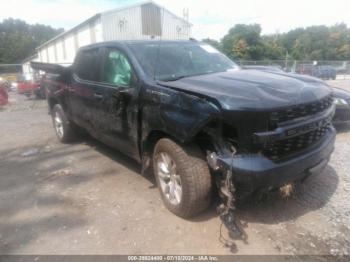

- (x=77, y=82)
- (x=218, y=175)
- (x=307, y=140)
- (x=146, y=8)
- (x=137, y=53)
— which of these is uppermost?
(x=146, y=8)

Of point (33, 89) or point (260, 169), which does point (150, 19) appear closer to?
point (33, 89)

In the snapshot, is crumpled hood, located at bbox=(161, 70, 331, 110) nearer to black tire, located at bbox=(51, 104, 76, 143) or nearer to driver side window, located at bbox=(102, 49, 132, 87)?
driver side window, located at bbox=(102, 49, 132, 87)

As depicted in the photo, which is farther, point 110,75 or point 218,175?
point 110,75

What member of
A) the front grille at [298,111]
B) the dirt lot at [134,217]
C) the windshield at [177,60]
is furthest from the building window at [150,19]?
the front grille at [298,111]

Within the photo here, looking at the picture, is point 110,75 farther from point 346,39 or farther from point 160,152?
point 346,39

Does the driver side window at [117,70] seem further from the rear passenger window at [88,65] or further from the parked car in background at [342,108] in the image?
the parked car in background at [342,108]

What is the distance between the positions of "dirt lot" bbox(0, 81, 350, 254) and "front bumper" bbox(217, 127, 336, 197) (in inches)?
21.8

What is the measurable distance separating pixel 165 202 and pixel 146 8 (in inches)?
857

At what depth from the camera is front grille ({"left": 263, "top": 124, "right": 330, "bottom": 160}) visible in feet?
8.44

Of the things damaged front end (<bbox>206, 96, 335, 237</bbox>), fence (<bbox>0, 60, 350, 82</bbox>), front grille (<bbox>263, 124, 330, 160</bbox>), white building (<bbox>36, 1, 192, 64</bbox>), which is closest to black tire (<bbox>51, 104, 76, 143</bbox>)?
damaged front end (<bbox>206, 96, 335, 237</bbox>)

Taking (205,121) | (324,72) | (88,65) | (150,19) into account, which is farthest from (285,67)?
(205,121)

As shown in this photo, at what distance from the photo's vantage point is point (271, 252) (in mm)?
2648

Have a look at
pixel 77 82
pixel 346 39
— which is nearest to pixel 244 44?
pixel 346 39

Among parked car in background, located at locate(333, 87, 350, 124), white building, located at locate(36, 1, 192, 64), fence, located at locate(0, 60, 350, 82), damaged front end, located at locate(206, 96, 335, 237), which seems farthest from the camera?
fence, located at locate(0, 60, 350, 82)
